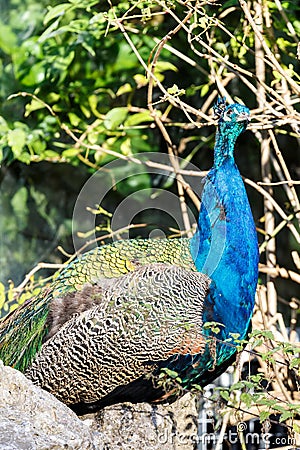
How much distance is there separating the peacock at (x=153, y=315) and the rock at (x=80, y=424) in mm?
43

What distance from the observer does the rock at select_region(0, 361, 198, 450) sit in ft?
4.80

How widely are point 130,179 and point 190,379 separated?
4.62 feet

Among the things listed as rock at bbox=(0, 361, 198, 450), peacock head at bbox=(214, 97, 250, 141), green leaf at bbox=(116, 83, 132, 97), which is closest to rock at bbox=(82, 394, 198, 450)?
rock at bbox=(0, 361, 198, 450)

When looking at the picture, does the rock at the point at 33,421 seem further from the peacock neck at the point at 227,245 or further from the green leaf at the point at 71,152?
the green leaf at the point at 71,152

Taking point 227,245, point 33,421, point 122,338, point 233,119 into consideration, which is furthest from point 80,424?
point 233,119

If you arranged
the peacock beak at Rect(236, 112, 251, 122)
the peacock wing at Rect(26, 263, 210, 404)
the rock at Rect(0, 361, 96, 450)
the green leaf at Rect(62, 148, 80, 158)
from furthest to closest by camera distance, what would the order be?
the green leaf at Rect(62, 148, 80, 158) → the peacock beak at Rect(236, 112, 251, 122) → the peacock wing at Rect(26, 263, 210, 404) → the rock at Rect(0, 361, 96, 450)

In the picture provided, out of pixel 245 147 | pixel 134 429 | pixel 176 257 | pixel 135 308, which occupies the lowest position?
pixel 134 429

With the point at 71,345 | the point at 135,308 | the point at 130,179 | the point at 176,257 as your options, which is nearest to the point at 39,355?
the point at 71,345

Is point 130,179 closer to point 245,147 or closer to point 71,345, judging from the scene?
point 245,147

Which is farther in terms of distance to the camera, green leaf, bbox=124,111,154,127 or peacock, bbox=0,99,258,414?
green leaf, bbox=124,111,154,127

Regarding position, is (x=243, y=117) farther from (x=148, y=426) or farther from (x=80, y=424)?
(x=80, y=424)

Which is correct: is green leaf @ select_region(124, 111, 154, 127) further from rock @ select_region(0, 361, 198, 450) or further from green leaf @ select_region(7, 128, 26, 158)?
rock @ select_region(0, 361, 198, 450)

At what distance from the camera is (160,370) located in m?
2.02

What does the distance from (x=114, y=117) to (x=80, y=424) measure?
5.50ft
